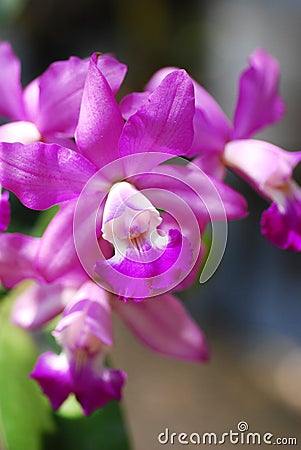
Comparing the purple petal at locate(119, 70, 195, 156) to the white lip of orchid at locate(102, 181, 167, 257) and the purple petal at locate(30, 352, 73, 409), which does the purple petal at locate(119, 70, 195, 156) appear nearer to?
the white lip of orchid at locate(102, 181, 167, 257)

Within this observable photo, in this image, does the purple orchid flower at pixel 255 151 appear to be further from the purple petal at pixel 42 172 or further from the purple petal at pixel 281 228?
the purple petal at pixel 42 172

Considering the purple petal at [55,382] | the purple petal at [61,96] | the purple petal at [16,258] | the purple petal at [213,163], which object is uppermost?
the purple petal at [61,96]

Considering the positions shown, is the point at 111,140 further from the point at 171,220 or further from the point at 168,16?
the point at 168,16

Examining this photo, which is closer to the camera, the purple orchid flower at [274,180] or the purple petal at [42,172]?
the purple petal at [42,172]

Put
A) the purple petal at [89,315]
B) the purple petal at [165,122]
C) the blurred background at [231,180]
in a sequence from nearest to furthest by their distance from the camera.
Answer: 1. the purple petal at [165,122]
2. the purple petal at [89,315]
3. the blurred background at [231,180]

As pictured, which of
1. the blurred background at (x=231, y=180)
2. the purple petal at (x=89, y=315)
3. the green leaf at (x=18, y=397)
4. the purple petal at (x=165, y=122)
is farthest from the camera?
the blurred background at (x=231, y=180)

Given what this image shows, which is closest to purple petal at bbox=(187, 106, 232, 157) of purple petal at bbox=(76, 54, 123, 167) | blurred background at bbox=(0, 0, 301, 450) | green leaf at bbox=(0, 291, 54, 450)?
purple petal at bbox=(76, 54, 123, 167)

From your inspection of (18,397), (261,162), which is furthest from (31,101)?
(18,397)

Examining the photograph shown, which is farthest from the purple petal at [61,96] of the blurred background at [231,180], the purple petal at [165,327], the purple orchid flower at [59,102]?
the blurred background at [231,180]
